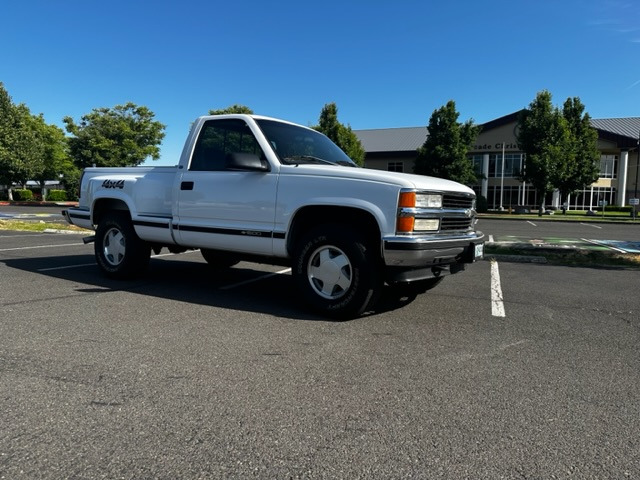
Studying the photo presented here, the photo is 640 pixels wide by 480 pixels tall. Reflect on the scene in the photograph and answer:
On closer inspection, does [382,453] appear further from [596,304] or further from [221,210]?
[596,304]

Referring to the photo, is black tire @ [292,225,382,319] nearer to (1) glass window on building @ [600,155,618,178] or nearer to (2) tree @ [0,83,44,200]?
(2) tree @ [0,83,44,200]

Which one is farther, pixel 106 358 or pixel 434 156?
pixel 434 156

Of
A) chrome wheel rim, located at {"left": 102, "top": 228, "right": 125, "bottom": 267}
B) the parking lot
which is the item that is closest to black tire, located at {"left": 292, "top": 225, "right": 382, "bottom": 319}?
the parking lot

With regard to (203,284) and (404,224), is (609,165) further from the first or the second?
(404,224)

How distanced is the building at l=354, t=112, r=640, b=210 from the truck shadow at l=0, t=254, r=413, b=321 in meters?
40.5

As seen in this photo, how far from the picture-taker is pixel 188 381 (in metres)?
3.09

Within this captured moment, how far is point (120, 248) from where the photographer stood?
6418mm

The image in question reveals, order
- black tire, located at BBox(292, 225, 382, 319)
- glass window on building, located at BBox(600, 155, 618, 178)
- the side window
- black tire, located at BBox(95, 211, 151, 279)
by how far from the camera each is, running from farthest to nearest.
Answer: glass window on building, located at BBox(600, 155, 618, 178), black tire, located at BBox(95, 211, 151, 279), the side window, black tire, located at BBox(292, 225, 382, 319)

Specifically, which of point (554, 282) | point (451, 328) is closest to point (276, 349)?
point (451, 328)

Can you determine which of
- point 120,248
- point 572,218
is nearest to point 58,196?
point 572,218

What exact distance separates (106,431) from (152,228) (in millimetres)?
3868

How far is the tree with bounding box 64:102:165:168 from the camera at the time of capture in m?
44.6

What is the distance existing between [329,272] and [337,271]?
0.30 feet

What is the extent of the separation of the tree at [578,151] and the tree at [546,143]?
52 centimetres
